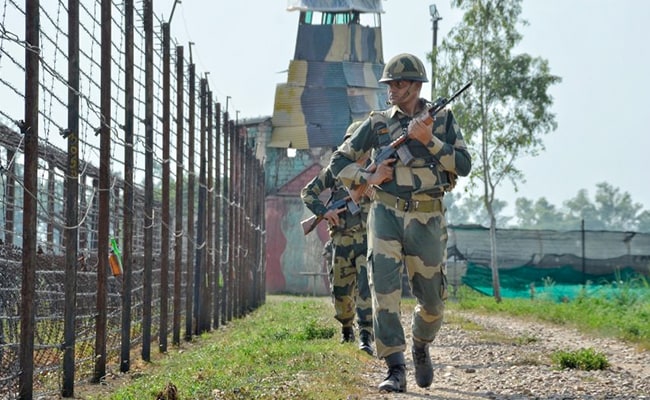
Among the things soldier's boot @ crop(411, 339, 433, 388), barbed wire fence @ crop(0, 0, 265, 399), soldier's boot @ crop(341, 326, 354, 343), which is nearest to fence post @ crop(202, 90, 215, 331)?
barbed wire fence @ crop(0, 0, 265, 399)

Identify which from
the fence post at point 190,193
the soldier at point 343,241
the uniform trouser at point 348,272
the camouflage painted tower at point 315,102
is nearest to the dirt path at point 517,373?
the uniform trouser at point 348,272

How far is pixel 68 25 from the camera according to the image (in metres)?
10.4

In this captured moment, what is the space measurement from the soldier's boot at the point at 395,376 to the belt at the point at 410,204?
1.05 metres

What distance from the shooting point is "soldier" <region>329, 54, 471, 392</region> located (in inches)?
345

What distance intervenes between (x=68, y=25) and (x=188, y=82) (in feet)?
28.8

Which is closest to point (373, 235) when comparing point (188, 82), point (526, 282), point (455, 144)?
point (455, 144)

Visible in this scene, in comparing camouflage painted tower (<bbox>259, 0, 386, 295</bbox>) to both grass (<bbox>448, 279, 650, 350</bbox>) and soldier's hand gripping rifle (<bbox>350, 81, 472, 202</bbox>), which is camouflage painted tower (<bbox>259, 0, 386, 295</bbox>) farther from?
soldier's hand gripping rifle (<bbox>350, 81, 472, 202</bbox>)

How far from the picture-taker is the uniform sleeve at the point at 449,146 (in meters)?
8.74

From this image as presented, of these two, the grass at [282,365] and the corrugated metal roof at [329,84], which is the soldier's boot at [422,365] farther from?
the corrugated metal roof at [329,84]

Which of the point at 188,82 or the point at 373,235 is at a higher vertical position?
the point at 188,82

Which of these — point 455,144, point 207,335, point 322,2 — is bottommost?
point 207,335

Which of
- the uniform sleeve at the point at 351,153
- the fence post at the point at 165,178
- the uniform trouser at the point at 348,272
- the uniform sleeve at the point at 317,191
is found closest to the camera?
the uniform sleeve at the point at 351,153

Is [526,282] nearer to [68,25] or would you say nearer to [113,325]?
[113,325]

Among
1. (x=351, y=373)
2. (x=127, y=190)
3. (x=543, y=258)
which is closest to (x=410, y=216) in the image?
(x=351, y=373)
